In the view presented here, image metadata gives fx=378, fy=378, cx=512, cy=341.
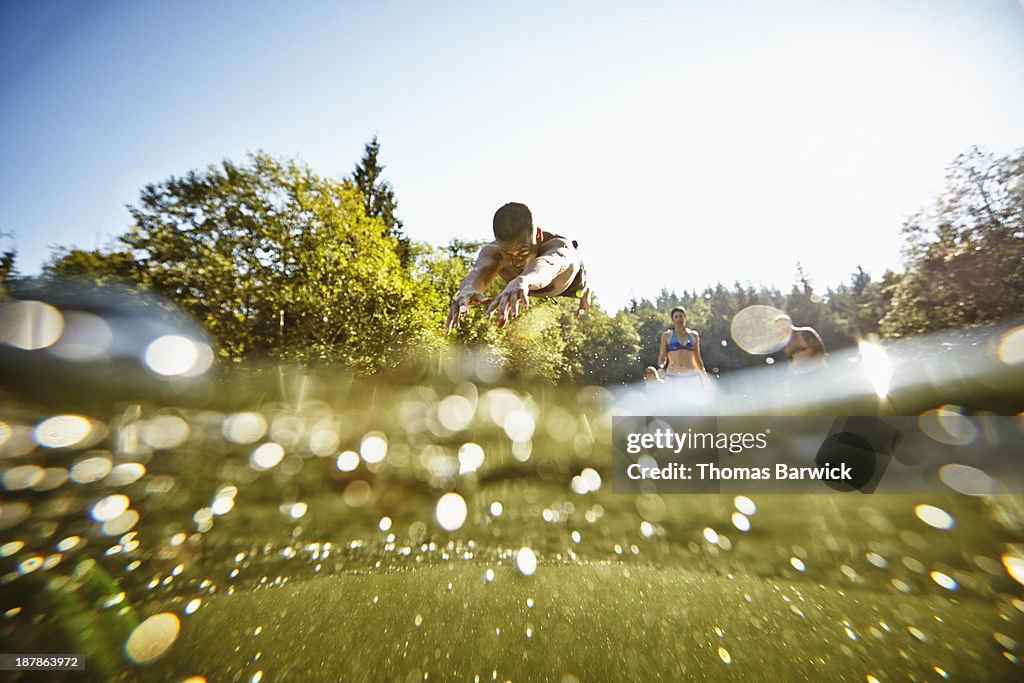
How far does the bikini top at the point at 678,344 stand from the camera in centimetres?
930

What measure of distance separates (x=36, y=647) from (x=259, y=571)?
1.04m

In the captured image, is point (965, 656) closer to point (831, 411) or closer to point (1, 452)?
point (831, 411)

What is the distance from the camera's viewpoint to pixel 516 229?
11.1 feet

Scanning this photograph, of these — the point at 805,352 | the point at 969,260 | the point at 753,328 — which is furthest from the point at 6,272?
the point at 753,328

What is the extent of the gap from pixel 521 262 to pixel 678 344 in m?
7.10

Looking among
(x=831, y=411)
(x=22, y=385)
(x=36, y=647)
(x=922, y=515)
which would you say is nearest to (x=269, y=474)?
(x=36, y=647)

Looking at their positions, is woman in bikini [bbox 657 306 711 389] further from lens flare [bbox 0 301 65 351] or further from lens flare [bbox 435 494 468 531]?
lens flare [bbox 0 301 65 351]

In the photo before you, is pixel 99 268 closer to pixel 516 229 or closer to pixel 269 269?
pixel 269 269

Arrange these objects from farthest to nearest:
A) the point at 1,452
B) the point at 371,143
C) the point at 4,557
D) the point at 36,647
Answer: the point at 371,143, the point at 1,452, the point at 4,557, the point at 36,647

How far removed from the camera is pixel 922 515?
3.26 meters

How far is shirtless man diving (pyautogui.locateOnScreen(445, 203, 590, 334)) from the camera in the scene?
2.92m

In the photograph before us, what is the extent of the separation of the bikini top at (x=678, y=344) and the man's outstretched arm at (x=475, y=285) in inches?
283

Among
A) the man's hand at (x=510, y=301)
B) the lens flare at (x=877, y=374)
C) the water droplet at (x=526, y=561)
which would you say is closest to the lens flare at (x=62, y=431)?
the water droplet at (x=526, y=561)

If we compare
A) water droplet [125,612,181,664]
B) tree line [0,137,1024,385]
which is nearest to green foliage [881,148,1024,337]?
tree line [0,137,1024,385]
